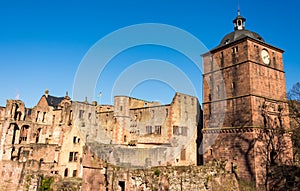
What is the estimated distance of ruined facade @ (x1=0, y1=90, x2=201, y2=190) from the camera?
3394cm

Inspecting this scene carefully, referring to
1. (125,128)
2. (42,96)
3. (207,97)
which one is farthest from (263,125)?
(42,96)

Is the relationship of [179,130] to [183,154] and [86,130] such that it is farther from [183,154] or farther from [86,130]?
[86,130]

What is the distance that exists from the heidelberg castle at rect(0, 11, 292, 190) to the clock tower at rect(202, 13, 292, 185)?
0.09 m

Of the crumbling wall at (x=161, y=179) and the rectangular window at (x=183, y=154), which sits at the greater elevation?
the rectangular window at (x=183, y=154)

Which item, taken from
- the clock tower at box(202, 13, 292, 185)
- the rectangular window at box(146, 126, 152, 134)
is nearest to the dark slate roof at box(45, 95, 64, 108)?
the rectangular window at box(146, 126, 152, 134)

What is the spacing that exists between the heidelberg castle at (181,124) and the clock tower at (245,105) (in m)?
0.09

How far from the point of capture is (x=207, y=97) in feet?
94.7

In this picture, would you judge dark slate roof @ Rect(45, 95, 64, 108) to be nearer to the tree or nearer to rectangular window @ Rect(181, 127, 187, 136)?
rectangular window @ Rect(181, 127, 187, 136)

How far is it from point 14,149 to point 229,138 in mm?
31189

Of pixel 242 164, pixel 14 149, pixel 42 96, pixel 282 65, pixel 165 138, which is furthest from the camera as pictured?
pixel 42 96

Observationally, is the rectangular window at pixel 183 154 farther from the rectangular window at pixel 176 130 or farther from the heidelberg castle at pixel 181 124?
the rectangular window at pixel 176 130

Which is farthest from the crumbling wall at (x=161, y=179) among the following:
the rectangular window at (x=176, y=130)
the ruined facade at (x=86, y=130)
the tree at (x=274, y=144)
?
the rectangular window at (x=176, y=130)

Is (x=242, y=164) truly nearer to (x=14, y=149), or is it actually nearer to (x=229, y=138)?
(x=229, y=138)

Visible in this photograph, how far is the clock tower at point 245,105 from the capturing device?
23.4 metres
